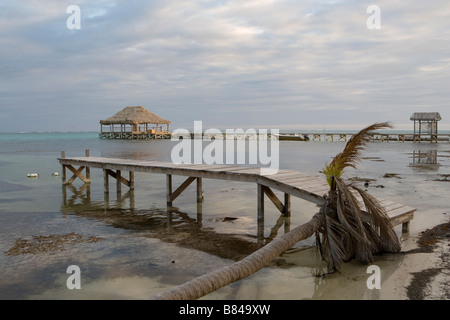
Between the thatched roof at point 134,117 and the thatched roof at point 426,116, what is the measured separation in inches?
1614

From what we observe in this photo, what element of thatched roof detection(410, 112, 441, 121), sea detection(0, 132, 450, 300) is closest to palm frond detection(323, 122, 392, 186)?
sea detection(0, 132, 450, 300)

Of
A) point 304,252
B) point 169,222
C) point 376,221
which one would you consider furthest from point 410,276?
point 169,222

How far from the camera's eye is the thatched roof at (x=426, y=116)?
46.7 metres

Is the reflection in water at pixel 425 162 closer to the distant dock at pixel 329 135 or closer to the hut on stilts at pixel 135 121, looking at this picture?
the distant dock at pixel 329 135

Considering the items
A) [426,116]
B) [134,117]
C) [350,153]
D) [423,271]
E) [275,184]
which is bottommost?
[423,271]

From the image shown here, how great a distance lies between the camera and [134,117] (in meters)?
65.5

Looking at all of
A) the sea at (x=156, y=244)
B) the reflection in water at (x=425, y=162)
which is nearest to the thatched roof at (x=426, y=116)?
the reflection in water at (x=425, y=162)

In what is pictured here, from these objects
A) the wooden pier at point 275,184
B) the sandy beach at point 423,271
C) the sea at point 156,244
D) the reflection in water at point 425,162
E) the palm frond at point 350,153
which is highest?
the palm frond at point 350,153

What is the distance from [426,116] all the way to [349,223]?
48552 mm

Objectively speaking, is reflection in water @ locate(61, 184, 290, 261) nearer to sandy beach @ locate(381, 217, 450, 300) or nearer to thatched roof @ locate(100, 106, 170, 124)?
sandy beach @ locate(381, 217, 450, 300)

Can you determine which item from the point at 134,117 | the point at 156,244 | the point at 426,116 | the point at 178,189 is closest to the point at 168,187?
the point at 178,189

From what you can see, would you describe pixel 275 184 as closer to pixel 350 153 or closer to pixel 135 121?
pixel 350 153

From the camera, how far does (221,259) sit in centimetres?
659
